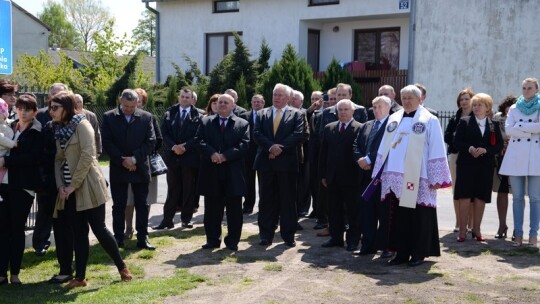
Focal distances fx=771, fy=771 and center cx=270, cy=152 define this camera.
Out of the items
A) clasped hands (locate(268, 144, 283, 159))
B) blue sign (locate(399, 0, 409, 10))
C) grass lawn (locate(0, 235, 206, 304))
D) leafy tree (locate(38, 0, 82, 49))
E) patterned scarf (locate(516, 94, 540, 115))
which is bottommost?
grass lawn (locate(0, 235, 206, 304))

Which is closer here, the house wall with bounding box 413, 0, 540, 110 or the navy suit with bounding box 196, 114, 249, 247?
the navy suit with bounding box 196, 114, 249, 247

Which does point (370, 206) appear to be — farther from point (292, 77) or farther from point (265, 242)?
point (292, 77)

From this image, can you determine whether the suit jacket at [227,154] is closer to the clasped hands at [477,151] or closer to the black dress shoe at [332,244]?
the black dress shoe at [332,244]

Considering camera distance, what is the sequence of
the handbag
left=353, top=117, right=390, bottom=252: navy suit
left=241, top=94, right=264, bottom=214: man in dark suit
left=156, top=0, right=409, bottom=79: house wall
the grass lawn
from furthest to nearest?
1. left=156, top=0, right=409, bottom=79: house wall
2. left=241, top=94, right=264, bottom=214: man in dark suit
3. the handbag
4. left=353, top=117, right=390, bottom=252: navy suit
5. the grass lawn

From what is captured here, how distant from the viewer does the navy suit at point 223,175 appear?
385 inches

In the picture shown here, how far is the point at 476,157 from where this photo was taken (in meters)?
10.3

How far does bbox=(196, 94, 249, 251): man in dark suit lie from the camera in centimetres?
979

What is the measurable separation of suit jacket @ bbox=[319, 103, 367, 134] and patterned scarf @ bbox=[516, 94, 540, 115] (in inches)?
85.2

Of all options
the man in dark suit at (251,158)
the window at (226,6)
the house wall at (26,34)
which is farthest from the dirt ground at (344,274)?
the house wall at (26,34)

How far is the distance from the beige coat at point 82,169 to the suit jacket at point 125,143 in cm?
188

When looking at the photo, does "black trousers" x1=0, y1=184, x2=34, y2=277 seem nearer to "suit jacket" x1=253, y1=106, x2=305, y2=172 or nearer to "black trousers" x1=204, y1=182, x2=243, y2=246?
"black trousers" x1=204, y1=182, x2=243, y2=246

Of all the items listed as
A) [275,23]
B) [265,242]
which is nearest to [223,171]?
[265,242]

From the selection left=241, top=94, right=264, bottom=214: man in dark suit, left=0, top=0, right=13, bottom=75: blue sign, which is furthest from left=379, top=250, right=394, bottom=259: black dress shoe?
left=0, top=0, right=13, bottom=75: blue sign

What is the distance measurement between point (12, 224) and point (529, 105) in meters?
6.41
